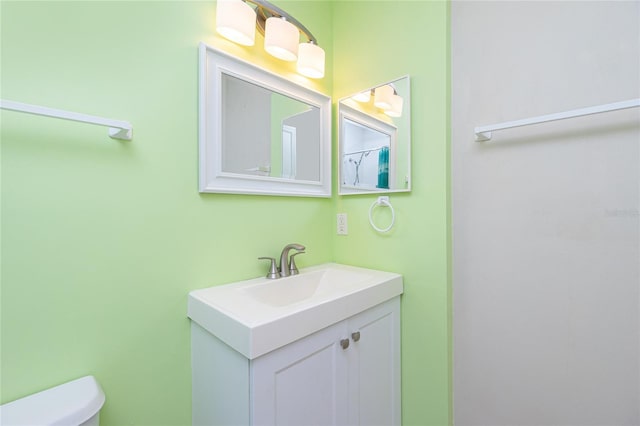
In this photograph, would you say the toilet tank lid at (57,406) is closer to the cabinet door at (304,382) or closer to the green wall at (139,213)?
the green wall at (139,213)

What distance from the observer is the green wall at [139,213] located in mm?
751

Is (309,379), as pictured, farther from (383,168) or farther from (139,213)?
(383,168)

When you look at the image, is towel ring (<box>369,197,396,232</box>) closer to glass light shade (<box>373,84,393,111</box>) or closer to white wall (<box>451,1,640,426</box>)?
white wall (<box>451,1,640,426</box>)

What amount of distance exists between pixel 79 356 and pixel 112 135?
70 centimetres

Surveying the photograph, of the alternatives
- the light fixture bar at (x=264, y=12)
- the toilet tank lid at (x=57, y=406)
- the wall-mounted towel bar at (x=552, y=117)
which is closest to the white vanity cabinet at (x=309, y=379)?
the toilet tank lid at (x=57, y=406)

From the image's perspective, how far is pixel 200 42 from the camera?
105 centimetres

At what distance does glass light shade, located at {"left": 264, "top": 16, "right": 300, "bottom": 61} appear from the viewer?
1187 mm

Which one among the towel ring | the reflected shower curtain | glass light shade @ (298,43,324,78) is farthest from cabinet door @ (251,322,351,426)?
glass light shade @ (298,43,324,78)

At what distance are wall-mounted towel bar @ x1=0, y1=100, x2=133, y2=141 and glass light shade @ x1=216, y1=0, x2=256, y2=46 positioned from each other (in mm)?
563

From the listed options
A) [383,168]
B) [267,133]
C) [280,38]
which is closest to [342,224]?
[383,168]

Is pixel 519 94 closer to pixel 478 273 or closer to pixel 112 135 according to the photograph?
pixel 478 273

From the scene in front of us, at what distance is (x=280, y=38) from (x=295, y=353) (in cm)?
128

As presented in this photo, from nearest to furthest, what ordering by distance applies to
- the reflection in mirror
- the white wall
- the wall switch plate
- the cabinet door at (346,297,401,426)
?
the white wall → the cabinet door at (346,297,401,426) → the reflection in mirror → the wall switch plate

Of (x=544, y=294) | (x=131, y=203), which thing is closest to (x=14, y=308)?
(x=131, y=203)
